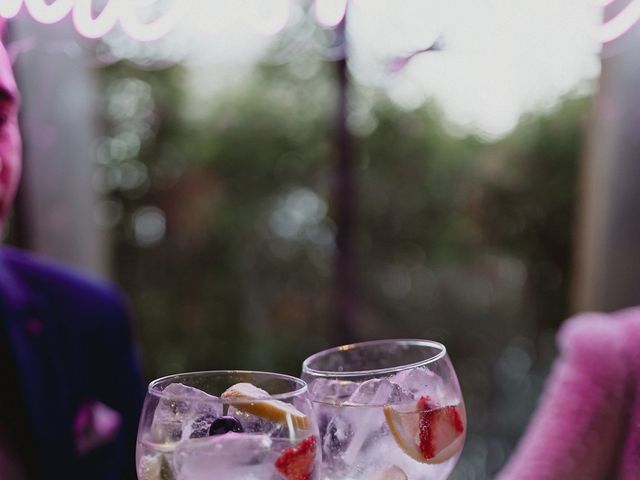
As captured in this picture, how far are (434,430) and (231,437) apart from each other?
0.22 meters

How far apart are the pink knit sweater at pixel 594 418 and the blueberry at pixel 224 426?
532 mm

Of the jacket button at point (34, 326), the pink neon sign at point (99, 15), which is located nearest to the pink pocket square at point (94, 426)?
the jacket button at point (34, 326)

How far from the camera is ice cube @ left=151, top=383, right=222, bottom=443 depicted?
2.46 feet

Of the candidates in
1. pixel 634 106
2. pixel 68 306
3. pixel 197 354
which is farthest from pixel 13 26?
pixel 197 354

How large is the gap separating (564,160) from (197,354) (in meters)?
1.85

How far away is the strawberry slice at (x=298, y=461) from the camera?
0.75m

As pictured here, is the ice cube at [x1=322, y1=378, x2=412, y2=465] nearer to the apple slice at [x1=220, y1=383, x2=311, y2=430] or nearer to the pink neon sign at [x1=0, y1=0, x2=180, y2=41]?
the apple slice at [x1=220, y1=383, x2=311, y2=430]

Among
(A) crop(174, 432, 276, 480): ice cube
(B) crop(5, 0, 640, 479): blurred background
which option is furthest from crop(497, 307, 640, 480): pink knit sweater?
(B) crop(5, 0, 640, 479): blurred background

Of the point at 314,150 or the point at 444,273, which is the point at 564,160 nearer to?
the point at 444,273

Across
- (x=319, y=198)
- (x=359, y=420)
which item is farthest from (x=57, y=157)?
(x=359, y=420)

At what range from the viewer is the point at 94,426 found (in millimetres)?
1743

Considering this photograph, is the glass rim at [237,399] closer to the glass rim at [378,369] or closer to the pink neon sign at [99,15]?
the glass rim at [378,369]

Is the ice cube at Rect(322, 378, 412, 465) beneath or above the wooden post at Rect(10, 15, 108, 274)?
beneath

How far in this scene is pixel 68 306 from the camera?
1.77 metres
